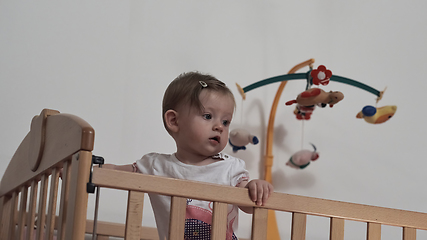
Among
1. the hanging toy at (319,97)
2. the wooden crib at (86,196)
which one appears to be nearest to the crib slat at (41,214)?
the wooden crib at (86,196)

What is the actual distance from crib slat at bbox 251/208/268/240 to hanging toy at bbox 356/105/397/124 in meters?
0.81

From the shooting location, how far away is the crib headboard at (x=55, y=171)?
74 cm

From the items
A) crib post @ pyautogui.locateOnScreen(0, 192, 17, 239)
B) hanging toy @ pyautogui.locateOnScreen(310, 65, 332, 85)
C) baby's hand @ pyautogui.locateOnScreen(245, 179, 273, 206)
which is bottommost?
crib post @ pyautogui.locateOnScreen(0, 192, 17, 239)

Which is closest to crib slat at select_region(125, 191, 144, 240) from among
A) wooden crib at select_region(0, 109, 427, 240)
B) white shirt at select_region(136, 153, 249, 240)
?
wooden crib at select_region(0, 109, 427, 240)

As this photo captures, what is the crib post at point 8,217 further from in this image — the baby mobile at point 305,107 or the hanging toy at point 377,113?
the hanging toy at point 377,113

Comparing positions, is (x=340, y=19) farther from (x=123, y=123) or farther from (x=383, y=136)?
(x=123, y=123)

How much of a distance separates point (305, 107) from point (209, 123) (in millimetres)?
612

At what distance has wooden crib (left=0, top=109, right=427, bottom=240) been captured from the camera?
0.75 m

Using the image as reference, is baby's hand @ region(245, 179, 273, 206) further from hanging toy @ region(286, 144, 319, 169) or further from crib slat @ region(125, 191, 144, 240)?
hanging toy @ region(286, 144, 319, 169)

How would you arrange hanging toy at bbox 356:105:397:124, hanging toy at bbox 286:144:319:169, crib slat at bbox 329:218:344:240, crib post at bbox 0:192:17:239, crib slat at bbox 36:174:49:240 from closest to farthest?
crib slat at bbox 36:174:49:240, crib slat at bbox 329:218:344:240, crib post at bbox 0:192:17:239, hanging toy at bbox 356:105:397:124, hanging toy at bbox 286:144:319:169

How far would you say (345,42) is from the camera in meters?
2.02

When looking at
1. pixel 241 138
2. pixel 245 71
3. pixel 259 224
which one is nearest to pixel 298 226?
pixel 259 224

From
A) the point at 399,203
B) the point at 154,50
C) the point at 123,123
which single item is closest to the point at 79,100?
the point at 123,123

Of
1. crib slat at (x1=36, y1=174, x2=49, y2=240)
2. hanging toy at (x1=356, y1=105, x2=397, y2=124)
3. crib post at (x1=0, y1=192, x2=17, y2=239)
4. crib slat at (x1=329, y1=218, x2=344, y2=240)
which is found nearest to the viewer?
crib slat at (x1=36, y1=174, x2=49, y2=240)
